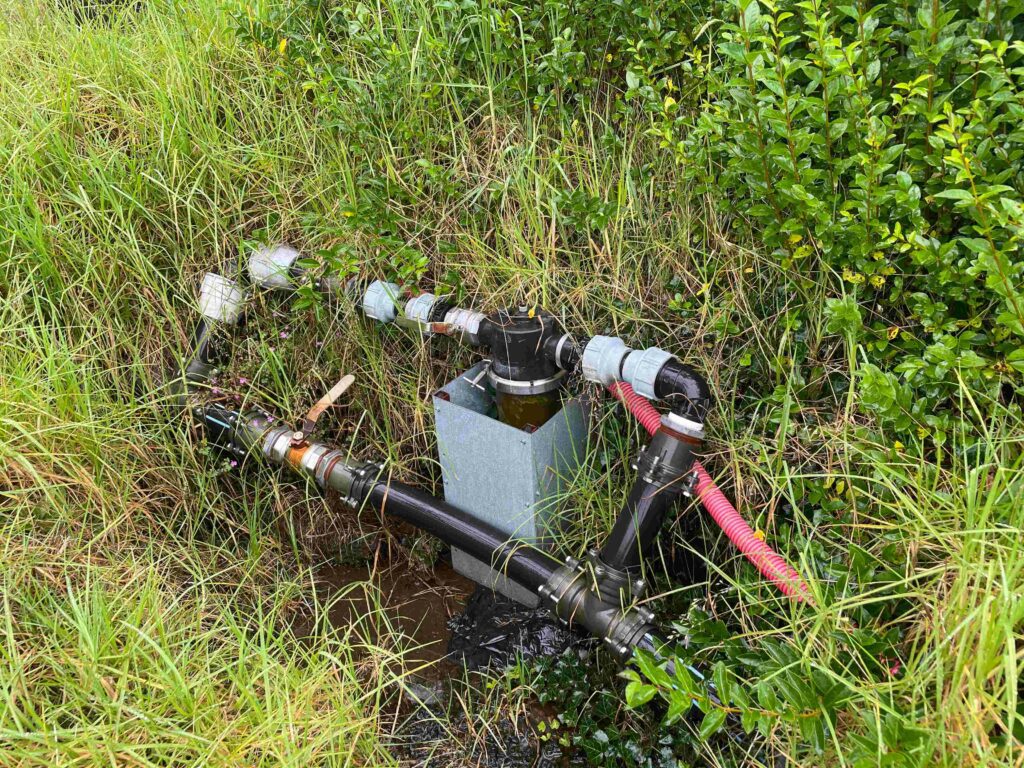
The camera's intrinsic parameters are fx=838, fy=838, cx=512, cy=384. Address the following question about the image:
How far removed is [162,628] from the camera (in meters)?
1.84

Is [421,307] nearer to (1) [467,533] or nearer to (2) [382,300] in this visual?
(2) [382,300]

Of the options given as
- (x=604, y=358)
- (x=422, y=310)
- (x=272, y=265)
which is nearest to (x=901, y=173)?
A: (x=604, y=358)

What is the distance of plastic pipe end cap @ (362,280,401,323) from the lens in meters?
2.40

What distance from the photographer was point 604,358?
200cm

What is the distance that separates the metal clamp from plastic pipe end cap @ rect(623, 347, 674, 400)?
88 centimetres

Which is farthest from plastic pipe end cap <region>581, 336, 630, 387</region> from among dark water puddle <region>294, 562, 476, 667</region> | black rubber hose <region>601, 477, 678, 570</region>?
dark water puddle <region>294, 562, 476, 667</region>

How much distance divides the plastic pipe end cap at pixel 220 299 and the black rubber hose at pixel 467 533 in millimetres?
706

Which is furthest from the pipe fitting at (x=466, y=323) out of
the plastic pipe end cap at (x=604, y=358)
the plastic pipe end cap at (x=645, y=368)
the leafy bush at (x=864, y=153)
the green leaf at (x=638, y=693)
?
the green leaf at (x=638, y=693)

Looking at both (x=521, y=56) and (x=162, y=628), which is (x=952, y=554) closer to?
(x=162, y=628)

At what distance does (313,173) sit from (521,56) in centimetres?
75

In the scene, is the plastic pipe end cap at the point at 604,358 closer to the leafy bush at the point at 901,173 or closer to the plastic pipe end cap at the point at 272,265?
the leafy bush at the point at 901,173

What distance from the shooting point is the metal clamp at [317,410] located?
94.0 inches

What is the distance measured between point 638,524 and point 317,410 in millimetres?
977

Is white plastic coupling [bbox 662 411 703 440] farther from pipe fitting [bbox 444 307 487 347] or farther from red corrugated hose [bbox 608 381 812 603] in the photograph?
pipe fitting [bbox 444 307 487 347]
